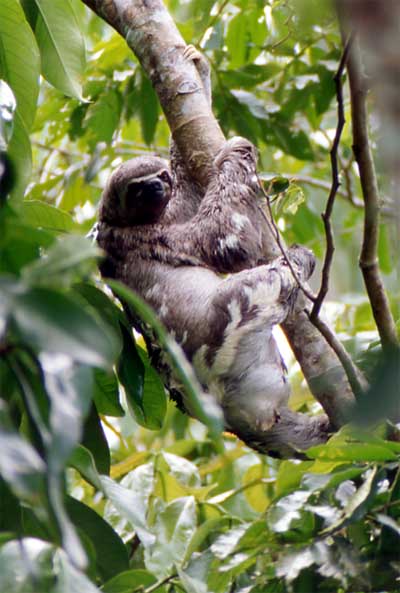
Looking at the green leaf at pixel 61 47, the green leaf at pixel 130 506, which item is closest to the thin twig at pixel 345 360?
the green leaf at pixel 130 506

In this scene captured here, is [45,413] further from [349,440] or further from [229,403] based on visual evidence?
[229,403]

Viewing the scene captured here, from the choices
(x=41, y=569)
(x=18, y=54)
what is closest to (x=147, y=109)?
(x=18, y=54)

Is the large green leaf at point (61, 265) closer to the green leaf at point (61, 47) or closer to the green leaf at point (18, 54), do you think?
the green leaf at point (18, 54)

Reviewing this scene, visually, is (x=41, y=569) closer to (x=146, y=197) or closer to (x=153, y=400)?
(x=153, y=400)

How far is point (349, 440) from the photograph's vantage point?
8.41 feet

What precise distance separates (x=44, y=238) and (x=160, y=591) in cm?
129

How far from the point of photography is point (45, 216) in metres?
2.72

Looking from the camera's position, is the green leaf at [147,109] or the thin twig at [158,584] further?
the green leaf at [147,109]

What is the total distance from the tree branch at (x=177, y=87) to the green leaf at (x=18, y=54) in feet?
2.28

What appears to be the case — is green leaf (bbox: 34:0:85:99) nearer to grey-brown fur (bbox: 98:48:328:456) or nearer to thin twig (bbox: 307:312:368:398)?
grey-brown fur (bbox: 98:48:328:456)

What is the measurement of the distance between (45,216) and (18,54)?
0.59 m

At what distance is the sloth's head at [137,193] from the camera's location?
12.8 feet

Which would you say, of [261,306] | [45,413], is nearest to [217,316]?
[261,306]

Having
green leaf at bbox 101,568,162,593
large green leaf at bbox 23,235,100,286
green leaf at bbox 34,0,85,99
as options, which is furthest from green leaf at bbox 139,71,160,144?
large green leaf at bbox 23,235,100,286
